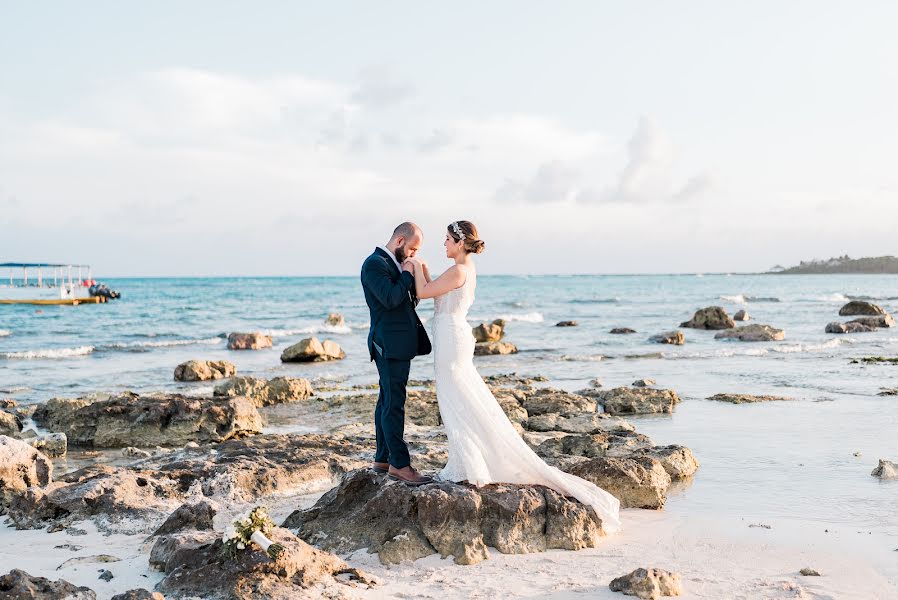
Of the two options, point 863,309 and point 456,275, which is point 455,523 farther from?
point 863,309

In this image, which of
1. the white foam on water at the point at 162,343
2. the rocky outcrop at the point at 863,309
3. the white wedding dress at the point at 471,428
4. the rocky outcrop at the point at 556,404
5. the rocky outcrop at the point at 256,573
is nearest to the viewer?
the rocky outcrop at the point at 256,573

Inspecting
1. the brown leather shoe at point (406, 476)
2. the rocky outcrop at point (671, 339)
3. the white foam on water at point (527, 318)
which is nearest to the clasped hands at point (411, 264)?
the brown leather shoe at point (406, 476)

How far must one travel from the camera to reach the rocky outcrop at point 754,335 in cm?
2927

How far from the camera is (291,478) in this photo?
873cm

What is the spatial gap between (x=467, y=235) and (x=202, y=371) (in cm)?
1575

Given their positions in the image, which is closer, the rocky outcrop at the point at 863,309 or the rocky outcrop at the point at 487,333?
the rocky outcrop at the point at 487,333

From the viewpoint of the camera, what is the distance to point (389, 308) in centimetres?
669

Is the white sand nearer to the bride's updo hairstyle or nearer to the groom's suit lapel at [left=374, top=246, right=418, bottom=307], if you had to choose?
the groom's suit lapel at [left=374, top=246, right=418, bottom=307]

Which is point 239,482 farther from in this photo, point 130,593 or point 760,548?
point 760,548

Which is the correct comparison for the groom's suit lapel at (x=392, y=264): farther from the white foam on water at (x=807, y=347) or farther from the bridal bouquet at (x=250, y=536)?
the white foam on water at (x=807, y=347)

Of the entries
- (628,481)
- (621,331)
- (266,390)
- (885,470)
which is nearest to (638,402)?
(885,470)

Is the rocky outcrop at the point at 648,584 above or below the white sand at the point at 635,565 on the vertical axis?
above

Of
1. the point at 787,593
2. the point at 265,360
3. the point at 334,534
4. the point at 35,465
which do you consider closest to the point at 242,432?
the point at 35,465

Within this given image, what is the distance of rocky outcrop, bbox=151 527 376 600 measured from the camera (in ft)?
18.2
